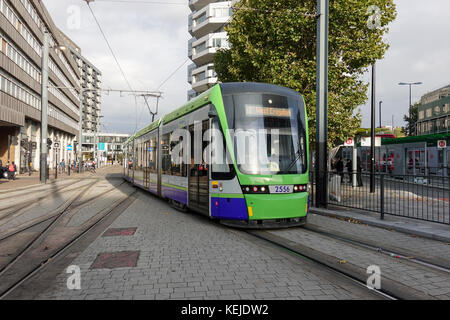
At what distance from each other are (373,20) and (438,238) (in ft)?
37.2

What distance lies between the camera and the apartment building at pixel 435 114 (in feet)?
180

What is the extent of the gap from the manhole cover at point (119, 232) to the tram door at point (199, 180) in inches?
62.6

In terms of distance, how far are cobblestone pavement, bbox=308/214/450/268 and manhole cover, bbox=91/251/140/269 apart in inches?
152

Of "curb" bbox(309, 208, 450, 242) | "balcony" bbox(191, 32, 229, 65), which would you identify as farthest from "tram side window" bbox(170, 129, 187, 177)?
"balcony" bbox(191, 32, 229, 65)

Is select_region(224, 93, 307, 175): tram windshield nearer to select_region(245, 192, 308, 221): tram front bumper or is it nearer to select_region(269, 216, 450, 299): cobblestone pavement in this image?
select_region(245, 192, 308, 221): tram front bumper

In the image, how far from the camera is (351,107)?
15.6m

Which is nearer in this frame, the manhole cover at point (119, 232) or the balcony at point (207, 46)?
the manhole cover at point (119, 232)

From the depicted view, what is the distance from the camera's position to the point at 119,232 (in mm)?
6758

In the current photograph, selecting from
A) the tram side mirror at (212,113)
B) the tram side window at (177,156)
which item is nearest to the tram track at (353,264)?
the tram side mirror at (212,113)

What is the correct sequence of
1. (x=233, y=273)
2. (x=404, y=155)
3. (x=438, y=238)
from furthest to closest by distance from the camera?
(x=404, y=155), (x=438, y=238), (x=233, y=273)

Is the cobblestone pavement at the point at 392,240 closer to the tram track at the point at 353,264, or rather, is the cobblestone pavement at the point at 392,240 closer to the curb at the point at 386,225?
the curb at the point at 386,225

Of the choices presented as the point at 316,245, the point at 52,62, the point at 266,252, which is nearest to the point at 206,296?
the point at 266,252

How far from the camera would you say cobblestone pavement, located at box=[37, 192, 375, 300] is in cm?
355

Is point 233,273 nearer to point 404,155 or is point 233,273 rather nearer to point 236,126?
point 236,126
